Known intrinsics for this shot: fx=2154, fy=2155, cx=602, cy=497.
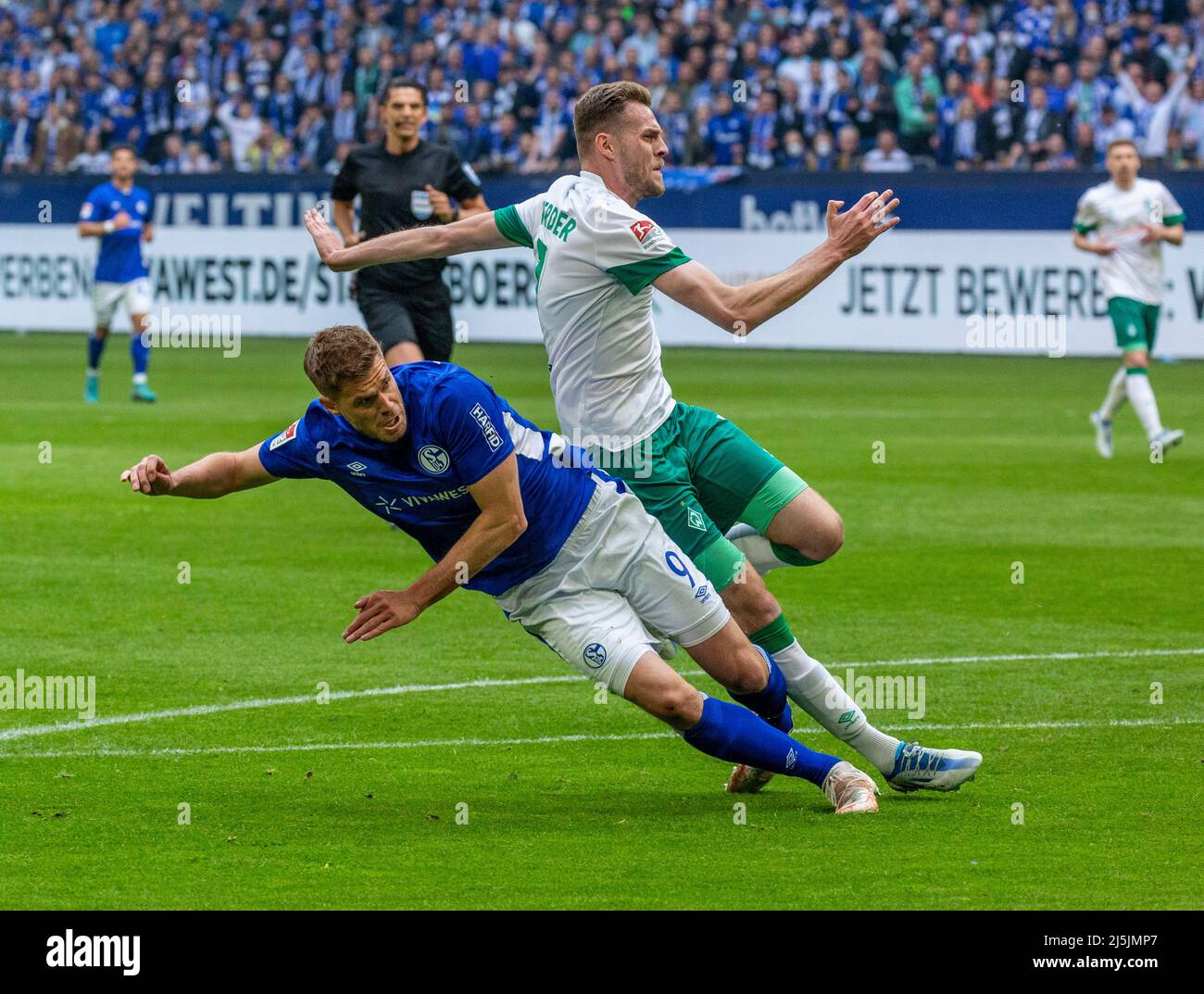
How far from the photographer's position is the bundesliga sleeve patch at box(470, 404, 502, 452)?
6.12 meters

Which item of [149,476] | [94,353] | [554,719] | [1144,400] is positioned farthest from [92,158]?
[149,476]

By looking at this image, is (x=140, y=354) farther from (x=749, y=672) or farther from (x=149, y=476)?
(x=749, y=672)

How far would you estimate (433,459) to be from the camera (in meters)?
6.18

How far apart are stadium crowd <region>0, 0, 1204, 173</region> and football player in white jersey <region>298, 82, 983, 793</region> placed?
1860 cm

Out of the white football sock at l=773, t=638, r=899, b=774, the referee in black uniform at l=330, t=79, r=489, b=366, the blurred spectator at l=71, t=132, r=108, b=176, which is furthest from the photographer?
the blurred spectator at l=71, t=132, r=108, b=176

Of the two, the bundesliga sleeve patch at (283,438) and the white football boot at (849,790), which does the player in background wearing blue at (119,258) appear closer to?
the bundesliga sleeve patch at (283,438)

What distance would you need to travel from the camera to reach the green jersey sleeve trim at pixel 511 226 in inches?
275

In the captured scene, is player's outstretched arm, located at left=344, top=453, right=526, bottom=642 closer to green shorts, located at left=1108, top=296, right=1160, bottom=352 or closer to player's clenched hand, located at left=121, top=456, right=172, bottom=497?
player's clenched hand, located at left=121, top=456, right=172, bottom=497

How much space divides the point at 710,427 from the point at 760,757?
1.21m

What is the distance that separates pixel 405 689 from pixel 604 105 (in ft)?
9.15

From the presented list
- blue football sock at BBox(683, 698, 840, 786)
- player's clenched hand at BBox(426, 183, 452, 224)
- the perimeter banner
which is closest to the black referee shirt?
player's clenched hand at BBox(426, 183, 452, 224)

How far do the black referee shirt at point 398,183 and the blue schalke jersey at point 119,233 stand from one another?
1005 cm

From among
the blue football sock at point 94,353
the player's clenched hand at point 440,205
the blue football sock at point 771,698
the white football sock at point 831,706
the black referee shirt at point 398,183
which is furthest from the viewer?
the blue football sock at point 94,353

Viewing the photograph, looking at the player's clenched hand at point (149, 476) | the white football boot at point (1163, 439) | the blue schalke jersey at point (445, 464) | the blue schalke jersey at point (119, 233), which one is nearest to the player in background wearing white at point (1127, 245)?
the white football boot at point (1163, 439)
